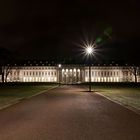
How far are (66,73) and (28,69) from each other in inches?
1011

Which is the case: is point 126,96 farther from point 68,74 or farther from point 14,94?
point 68,74

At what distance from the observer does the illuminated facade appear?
6806 inches

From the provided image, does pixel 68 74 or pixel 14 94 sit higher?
pixel 68 74

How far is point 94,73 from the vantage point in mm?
178500

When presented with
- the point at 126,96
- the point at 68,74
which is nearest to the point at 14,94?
the point at 126,96

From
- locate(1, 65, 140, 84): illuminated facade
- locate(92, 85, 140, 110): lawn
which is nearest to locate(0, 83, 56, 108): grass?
locate(92, 85, 140, 110): lawn

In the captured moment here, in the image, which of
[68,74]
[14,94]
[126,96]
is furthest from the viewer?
[68,74]

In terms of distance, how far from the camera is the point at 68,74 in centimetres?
17600

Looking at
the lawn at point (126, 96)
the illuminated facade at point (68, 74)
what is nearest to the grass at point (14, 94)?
the lawn at point (126, 96)

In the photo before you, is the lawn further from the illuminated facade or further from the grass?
the illuminated facade

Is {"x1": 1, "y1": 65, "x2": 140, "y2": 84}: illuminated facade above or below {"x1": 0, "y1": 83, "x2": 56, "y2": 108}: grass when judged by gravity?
above

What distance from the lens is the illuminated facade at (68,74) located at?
173 metres

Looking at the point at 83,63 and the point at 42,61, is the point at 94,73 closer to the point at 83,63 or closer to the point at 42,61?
the point at 83,63

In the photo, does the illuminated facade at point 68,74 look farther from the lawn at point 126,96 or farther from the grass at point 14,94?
the lawn at point 126,96
